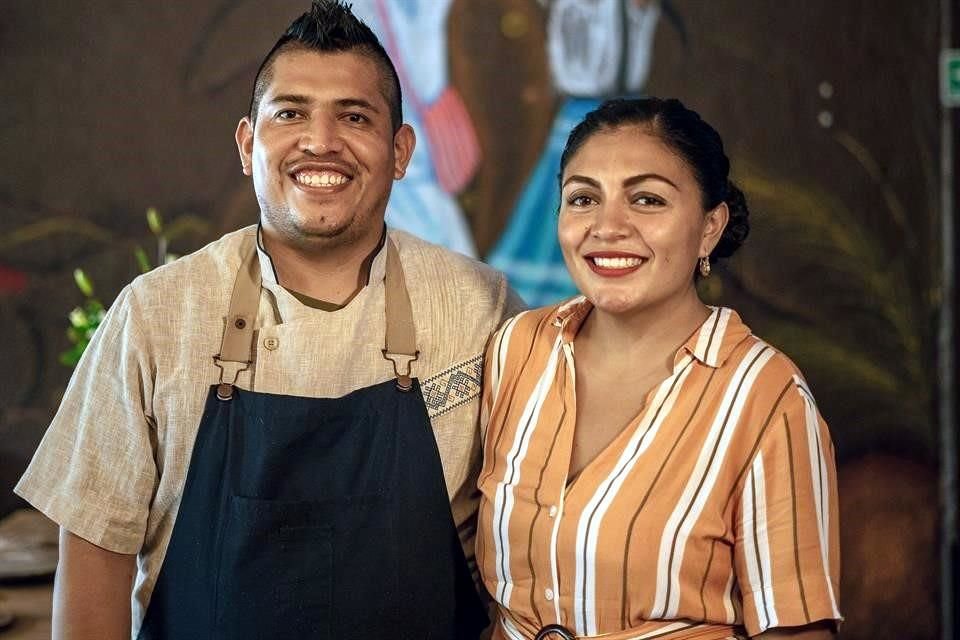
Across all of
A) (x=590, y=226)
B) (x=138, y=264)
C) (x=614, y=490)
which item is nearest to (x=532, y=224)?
(x=138, y=264)

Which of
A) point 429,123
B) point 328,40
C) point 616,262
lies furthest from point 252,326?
point 429,123

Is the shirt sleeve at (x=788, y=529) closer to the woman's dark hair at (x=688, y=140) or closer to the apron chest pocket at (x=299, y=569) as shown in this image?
the woman's dark hair at (x=688, y=140)

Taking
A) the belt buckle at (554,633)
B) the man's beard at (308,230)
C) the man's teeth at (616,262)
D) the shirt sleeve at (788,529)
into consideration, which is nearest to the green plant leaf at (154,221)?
the man's beard at (308,230)

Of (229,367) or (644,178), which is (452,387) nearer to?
(229,367)

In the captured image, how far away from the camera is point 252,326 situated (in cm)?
190

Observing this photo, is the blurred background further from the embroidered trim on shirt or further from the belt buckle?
the belt buckle

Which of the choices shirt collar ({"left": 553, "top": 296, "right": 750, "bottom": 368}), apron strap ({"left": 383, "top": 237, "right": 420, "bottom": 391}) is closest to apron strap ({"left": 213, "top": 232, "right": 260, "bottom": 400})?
apron strap ({"left": 383, "top": 237, "right": 420, "bottom": 391})

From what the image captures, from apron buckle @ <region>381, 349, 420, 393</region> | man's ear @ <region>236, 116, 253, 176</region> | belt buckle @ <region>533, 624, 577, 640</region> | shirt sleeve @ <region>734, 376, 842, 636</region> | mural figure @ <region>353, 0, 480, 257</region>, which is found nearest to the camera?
shirt sleeve @ <region>734, 376, 842, 636</region>

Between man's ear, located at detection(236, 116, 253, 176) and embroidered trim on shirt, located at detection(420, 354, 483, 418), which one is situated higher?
man's ear, located at detection(236, 116, 253, 176)

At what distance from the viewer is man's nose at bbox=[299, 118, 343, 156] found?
1.89 meters

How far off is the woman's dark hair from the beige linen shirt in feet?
1.33

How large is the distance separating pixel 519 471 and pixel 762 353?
0.43m

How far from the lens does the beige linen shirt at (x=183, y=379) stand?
1.82 meters

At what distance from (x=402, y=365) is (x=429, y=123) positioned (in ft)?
5.60
